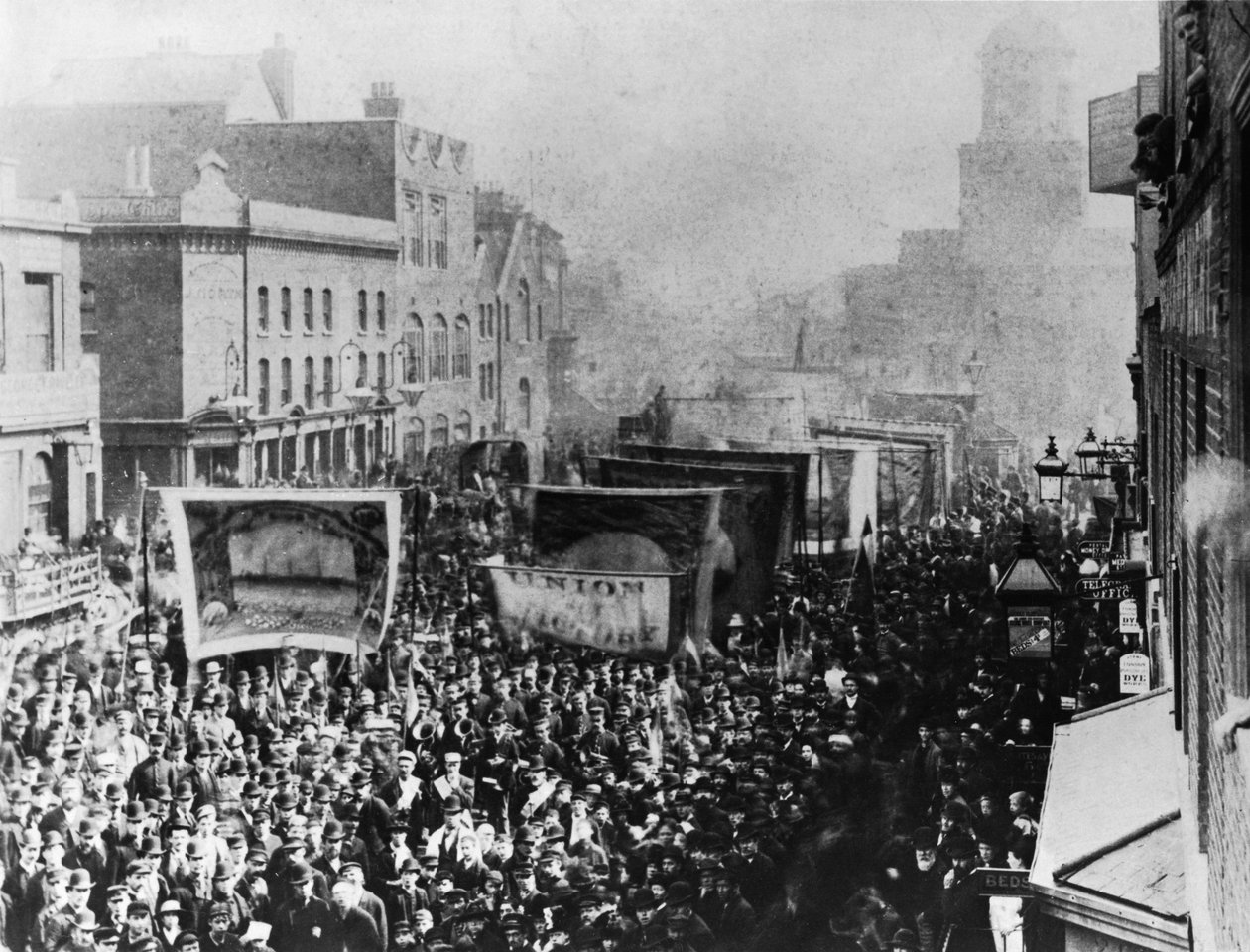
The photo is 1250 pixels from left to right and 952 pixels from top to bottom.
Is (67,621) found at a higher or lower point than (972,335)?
lower

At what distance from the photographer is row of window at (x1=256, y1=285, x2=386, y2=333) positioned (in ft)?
31.1

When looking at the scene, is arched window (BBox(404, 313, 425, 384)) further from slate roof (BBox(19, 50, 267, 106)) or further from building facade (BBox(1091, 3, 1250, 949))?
building facade (BBox(1091, 3, 1250, 949))

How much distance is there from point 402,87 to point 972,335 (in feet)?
12.8

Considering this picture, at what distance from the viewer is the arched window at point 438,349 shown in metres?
9.55

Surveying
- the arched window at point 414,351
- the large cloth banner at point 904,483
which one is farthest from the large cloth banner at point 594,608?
the arched window at point 414,351

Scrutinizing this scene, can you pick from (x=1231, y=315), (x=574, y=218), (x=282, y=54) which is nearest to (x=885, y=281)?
(x=574, y=218)

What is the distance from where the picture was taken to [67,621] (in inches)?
371

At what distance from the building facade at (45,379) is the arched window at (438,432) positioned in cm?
221

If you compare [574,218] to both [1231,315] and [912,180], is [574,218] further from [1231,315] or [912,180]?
[1231,315]

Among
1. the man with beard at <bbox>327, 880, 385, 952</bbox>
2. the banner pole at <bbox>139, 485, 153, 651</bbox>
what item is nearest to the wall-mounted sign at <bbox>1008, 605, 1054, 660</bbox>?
the man with beard at <bbox>327, 880, 385, 952</bbox>

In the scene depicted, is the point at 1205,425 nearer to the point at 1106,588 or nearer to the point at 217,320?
the point at 1106,588

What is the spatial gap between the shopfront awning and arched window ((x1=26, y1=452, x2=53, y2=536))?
6.51 metres

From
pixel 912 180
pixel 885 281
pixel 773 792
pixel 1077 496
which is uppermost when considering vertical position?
pixel 912 180

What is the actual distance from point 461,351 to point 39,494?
115 inches
